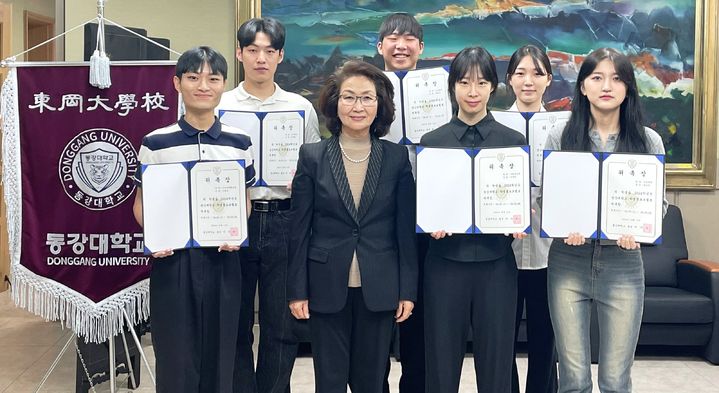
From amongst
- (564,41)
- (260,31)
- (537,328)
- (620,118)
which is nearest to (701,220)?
(564,41)

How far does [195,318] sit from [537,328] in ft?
4.23

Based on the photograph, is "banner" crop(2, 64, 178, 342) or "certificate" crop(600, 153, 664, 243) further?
"banner" crop(2, 64, 178, 342)

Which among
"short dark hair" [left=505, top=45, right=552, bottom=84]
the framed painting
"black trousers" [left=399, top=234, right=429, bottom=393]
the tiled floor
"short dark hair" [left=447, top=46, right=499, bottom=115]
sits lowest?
the tiled floor

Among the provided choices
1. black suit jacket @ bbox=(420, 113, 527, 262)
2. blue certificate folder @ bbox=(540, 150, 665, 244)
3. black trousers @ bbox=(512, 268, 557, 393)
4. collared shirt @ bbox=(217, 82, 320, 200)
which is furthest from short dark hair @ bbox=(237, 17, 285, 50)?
black trousers @ bbox=(512, 268, 557, 393)

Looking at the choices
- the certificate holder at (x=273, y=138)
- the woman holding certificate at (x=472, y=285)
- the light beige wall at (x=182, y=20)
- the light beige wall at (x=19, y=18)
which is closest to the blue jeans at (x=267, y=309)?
the certificate holder at (x=273, y=138)

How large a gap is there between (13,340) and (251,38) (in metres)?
3.22

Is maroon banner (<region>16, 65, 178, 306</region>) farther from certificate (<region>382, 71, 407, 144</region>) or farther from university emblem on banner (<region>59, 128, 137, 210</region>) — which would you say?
certificate (<region>382, 71, 407, 144</region>)

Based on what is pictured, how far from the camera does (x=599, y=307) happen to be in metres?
2.32

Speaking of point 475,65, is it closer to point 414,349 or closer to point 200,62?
point 200,62

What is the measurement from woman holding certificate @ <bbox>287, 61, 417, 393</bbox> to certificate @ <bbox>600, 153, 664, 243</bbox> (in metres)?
0.63

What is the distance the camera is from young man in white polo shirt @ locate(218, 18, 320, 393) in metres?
2.66

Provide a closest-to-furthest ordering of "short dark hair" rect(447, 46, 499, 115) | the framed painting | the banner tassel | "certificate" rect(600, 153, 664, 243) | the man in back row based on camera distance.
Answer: "certificate" rect(600, 153, 664, 243) → "short dark hair" rect(447, 46, 499, 115) → the man in back row → the banner tassel → the framed painting

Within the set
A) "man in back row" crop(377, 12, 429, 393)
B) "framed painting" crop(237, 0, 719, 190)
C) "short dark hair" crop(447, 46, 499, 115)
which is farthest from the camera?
"framed painting" crop(237, 0, 719, 190)

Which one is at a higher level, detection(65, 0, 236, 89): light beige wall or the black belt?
detection(65, 0, 236, 89): light beige wall
